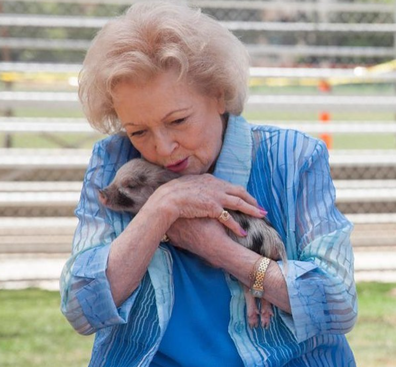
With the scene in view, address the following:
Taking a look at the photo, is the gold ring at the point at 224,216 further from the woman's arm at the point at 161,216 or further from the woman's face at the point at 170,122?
the woman's face at the point at 170,122

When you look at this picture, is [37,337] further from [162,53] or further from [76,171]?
[76,171]

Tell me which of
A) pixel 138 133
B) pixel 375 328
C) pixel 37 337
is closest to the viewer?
pixel 138 133

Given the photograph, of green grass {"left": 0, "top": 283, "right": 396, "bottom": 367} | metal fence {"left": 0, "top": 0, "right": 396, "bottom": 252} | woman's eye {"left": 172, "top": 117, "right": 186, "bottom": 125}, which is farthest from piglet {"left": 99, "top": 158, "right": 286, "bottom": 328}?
metal fence {"left": 0, "top": 0, "right": 396, "bottom": 252}

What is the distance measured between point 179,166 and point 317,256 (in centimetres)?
42

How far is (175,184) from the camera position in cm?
232

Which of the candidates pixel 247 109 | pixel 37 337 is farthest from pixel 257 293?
pixel 247 109

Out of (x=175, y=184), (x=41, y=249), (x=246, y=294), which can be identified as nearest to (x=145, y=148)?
(x=175, y=184)

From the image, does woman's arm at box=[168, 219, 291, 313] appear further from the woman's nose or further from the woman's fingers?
the woman's nose

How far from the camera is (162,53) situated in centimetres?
224

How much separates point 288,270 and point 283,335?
7.7 inches

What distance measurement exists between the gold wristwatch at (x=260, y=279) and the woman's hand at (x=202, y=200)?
0.11m

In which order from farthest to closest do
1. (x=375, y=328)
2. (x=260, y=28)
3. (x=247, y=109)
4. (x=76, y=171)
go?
1. (x=260, y=28)
2. (x=76, y=171)
3. (x=247, y=109)
4. (x=375, y=328)

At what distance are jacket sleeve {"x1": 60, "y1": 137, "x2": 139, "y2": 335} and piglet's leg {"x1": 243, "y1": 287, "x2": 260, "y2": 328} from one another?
0.28 meters

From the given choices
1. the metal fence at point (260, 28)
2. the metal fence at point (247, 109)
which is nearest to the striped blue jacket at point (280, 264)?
the metal fence at point (247, 109)
